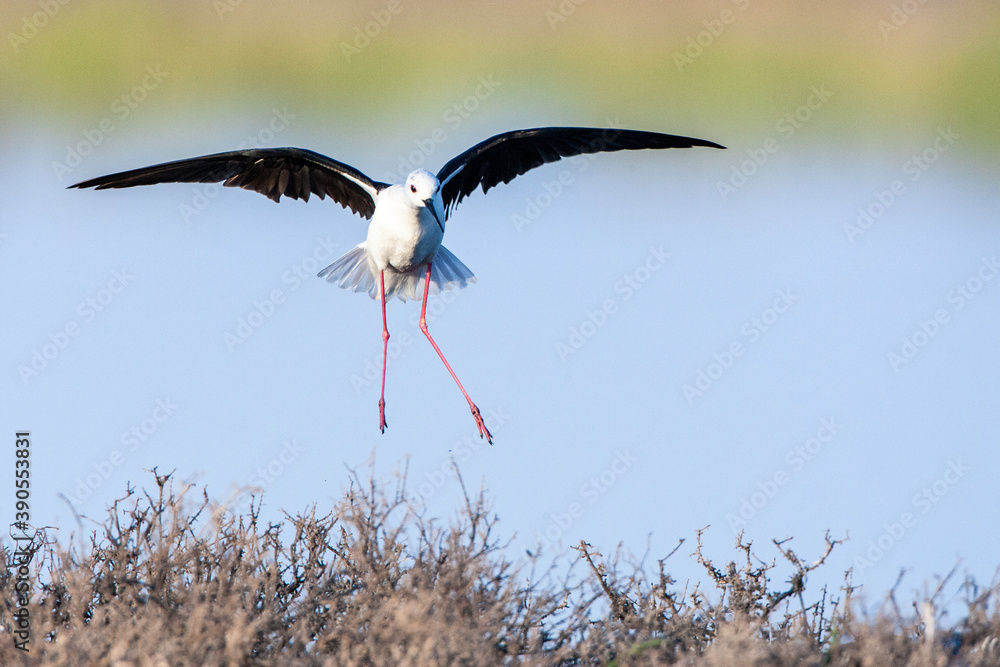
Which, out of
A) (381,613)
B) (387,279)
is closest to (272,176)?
(387,279)

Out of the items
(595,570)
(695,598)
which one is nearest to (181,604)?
(595,570)

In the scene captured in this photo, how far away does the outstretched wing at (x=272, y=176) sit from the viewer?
22.2 ft

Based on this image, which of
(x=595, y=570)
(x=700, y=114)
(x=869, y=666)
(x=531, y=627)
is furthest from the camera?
(x=700, y=114)

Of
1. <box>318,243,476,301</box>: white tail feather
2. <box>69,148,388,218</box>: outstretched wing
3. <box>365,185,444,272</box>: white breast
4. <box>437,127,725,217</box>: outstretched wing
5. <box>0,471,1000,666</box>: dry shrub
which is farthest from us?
<box>318,243,476,301</box>: white tail feather

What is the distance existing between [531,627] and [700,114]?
16404mm

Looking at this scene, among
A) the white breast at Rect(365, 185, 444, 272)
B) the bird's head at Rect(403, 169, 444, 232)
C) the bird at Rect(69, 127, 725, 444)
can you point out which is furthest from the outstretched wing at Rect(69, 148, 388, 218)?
the bird's head at Rect(403, 169, 444, 232)

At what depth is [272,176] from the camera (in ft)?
23.9

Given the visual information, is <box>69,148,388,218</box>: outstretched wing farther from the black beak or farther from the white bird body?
the black beak

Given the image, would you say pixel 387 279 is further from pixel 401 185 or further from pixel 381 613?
pixel 381 613

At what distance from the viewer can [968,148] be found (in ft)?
65.1

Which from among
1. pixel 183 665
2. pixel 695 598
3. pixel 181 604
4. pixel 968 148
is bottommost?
pixel 695 598

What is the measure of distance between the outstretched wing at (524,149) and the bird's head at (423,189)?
28 centimetres

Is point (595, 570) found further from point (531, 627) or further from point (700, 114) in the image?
point (700, 114)

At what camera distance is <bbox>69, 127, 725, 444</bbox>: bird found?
22.3 ft
